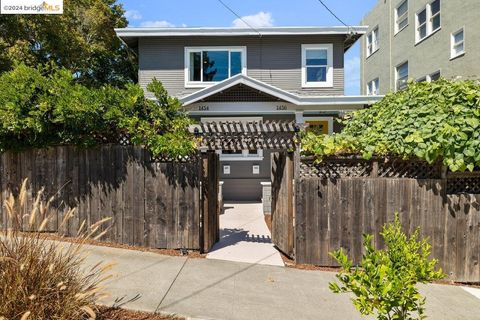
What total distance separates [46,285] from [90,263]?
7.99ft

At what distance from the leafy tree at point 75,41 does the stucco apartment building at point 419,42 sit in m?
15.6

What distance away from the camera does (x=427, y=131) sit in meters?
4.98

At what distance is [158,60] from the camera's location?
13.3 meters

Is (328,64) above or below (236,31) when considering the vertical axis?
below

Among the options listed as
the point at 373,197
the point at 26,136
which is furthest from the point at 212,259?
the point at 26,136

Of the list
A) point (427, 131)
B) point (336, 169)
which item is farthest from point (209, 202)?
point (427, 131)

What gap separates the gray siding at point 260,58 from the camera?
43.5ft

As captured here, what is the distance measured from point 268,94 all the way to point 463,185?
7.29 m

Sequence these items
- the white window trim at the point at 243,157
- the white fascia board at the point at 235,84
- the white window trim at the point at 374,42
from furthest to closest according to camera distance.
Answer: the white window trim at the point at 374,42 < the white window trim at the point at 243,157 < the white fascia board at the point at 235,84

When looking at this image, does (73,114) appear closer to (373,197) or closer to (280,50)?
(373,197)

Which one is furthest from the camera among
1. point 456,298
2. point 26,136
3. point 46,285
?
point 26,136

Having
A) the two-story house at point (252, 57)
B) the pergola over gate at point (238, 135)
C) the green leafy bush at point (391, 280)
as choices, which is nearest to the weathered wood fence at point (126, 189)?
the pergola over gate at point (238, 135)

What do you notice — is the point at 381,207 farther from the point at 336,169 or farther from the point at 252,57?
the point at 252,57

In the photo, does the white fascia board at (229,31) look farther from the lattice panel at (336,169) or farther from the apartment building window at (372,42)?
the apartment building window at (372,42)
